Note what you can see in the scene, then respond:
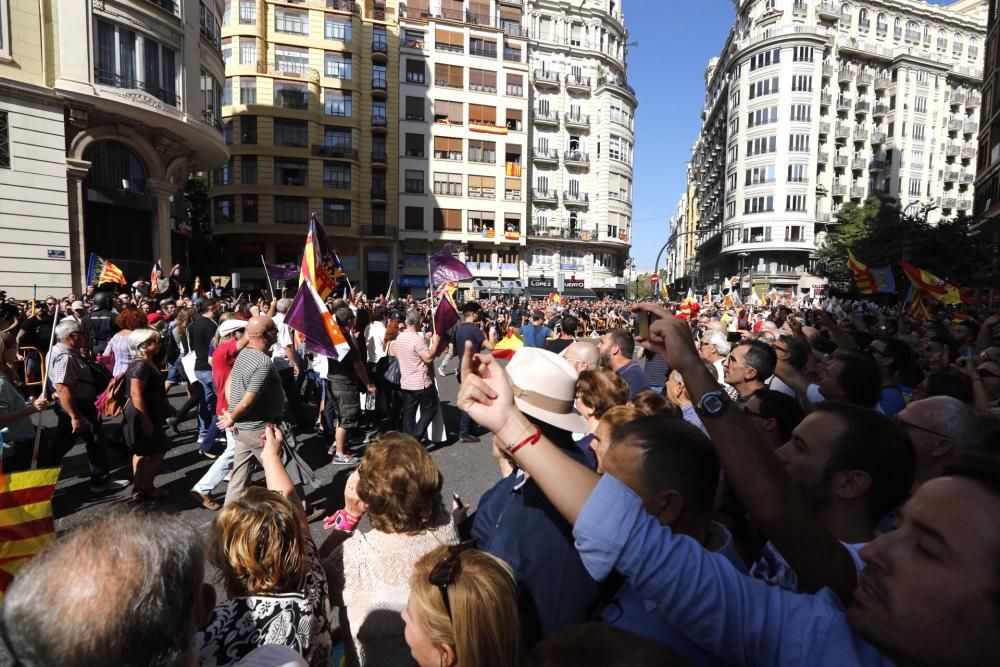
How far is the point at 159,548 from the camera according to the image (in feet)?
4.18

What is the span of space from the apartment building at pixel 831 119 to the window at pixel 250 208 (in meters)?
41.1

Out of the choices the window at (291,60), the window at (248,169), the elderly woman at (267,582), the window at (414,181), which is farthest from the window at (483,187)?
the elderly woman at (267,582)

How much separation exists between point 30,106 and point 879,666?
21440mm

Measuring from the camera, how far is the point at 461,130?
144ft

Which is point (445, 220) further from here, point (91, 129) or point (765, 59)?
point (765, 59)

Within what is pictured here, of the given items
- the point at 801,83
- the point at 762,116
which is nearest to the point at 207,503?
the point at 762,116

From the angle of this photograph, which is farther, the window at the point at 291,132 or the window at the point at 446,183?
the window at the point at 446,183

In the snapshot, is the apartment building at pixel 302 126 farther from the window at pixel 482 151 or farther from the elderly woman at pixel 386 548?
the elderly woman at pixel 386 548

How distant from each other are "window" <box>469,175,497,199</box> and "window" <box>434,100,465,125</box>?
4.49 meters

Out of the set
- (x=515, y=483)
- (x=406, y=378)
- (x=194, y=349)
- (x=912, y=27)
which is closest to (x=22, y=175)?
(x=194, y=349)

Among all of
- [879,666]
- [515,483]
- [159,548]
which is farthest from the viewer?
[515,483]

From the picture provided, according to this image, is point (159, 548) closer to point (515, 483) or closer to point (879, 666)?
point (515, 483)

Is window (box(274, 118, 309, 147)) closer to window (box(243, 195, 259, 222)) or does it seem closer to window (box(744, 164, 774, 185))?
window (box(243, 195, 259, 222))

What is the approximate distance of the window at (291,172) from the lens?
3888 centimetres
